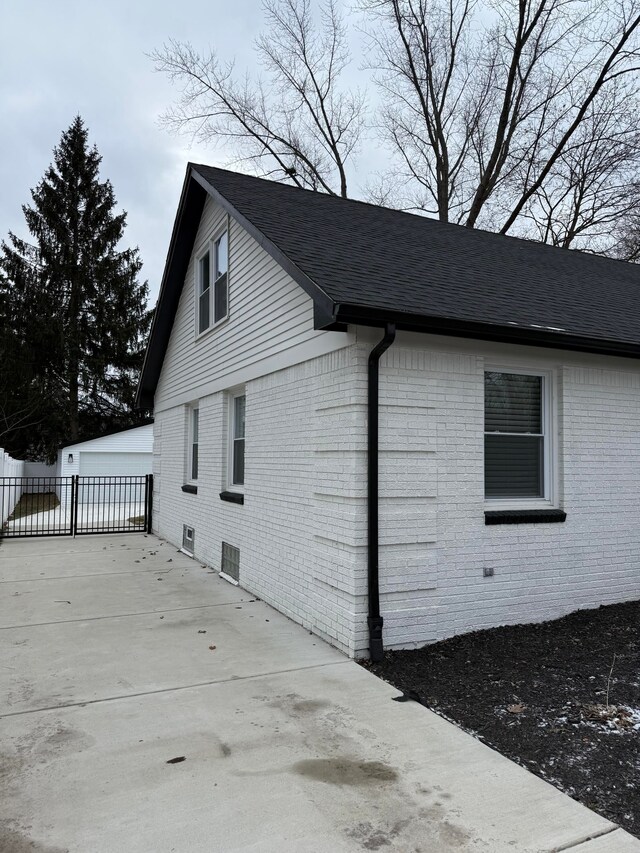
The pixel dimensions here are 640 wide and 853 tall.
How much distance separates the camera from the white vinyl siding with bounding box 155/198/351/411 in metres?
6.30

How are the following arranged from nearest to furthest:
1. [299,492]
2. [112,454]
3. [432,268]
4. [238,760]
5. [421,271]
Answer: [238,760]
[299,492]
[421,271]
[432,268]
[112,454]

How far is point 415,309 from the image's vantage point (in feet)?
15.8

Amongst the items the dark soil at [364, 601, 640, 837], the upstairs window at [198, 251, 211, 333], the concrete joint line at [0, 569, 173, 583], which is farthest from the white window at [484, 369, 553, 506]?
the upstairs window at [198, 251, 211, 333]

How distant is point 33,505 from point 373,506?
21003 millimetres

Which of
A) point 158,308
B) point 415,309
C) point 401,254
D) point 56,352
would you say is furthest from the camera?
point 56,352

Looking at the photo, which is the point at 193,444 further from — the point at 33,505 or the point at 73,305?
the point at 73,305

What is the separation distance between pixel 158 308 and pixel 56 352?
21.0m

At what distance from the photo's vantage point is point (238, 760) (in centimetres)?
329

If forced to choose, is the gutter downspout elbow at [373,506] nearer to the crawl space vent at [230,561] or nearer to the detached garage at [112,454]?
the crawl space vent at [230,561]

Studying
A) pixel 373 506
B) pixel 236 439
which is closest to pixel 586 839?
pixel 373 506

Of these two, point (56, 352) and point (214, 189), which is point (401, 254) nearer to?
point (214, 189)

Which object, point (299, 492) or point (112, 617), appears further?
point (112, 617)

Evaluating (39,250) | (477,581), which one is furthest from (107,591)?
(39,250)

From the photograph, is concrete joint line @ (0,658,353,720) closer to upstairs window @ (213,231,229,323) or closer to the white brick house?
the white brick house
